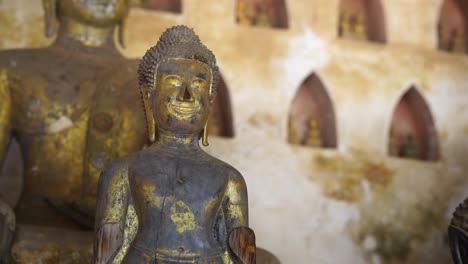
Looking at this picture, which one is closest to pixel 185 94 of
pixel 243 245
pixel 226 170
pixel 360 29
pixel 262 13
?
pixel 226 170

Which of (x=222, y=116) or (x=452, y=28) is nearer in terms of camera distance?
(x=222, y=116)

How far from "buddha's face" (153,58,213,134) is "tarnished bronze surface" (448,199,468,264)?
1.08 meters

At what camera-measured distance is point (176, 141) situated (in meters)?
1.96

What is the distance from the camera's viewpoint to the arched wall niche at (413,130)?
17.3 ft

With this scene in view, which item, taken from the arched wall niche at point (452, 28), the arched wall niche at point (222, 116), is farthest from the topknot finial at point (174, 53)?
the arched wall niche at point (452, 28)

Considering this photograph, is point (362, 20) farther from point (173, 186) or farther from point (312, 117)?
point (173, 186)

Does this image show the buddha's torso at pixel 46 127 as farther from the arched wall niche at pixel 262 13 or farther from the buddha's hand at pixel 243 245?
the arched wall niche at pixel 262 13

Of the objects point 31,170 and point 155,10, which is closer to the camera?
point 31,170

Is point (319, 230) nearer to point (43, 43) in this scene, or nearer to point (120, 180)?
point (43, 43)

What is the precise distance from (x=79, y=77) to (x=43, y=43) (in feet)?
5.09

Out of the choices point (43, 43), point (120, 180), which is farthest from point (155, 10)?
point (120, 180)

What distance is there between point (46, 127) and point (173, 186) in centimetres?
94

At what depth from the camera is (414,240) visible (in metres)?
5.02

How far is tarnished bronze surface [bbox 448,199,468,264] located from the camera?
7.80 feet
